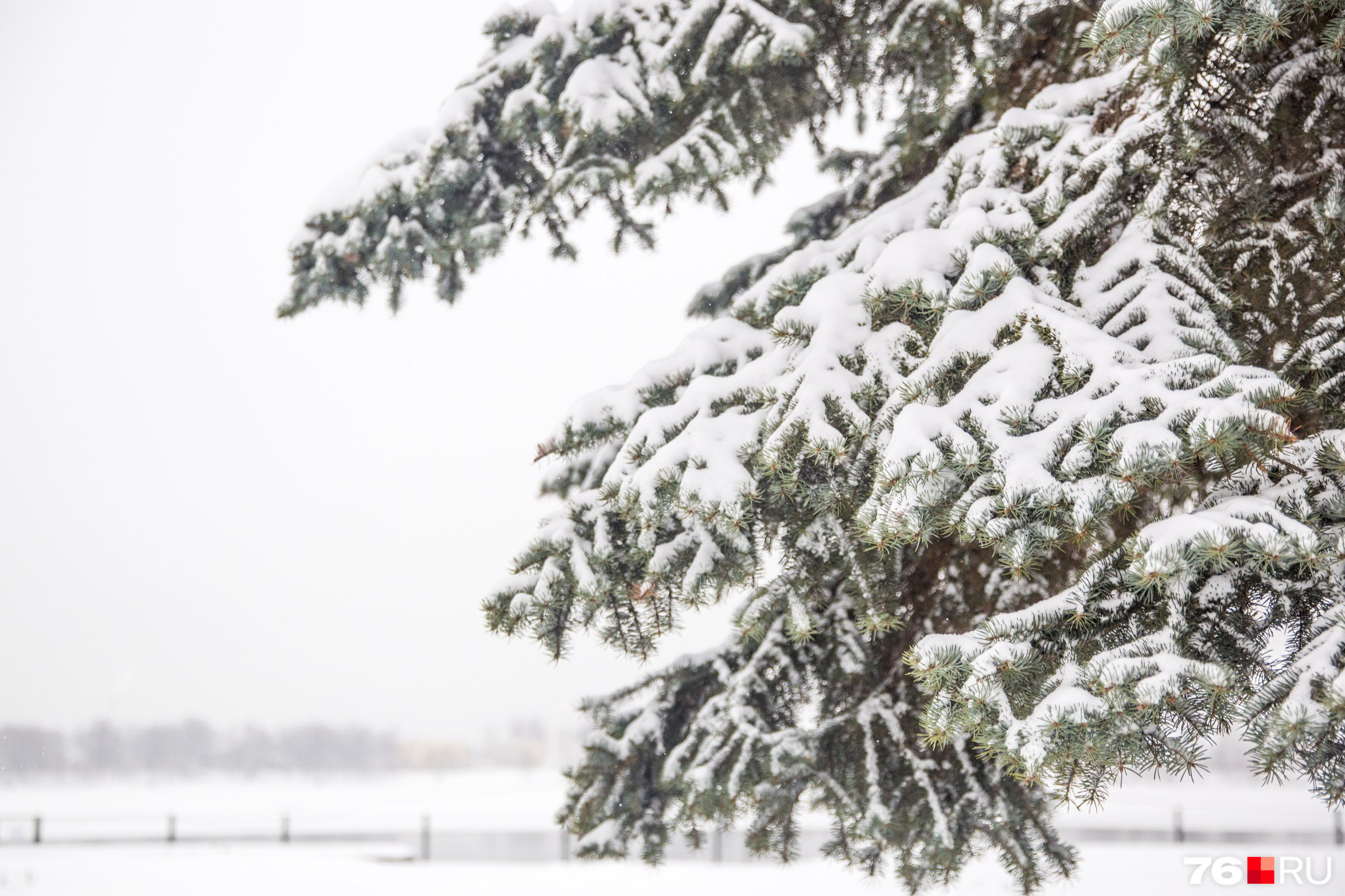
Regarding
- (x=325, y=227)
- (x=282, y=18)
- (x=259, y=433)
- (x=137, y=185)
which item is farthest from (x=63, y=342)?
(x=325, y=227)

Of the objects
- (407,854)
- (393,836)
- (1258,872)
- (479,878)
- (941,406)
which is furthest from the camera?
(393,836)

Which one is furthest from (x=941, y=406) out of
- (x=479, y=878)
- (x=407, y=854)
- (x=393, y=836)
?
(x=393, y=836)

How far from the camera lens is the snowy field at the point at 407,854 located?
7512mm

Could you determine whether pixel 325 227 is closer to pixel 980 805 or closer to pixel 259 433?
pixel 980 805

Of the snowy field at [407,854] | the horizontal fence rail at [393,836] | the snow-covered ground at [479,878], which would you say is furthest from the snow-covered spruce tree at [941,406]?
the horizontal fence rail at [393,836]

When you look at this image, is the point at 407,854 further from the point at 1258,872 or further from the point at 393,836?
the point at 1258,872

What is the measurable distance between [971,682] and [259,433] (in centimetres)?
10085

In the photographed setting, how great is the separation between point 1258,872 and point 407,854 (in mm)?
11974

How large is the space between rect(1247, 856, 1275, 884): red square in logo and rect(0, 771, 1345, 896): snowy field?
0.16 metres

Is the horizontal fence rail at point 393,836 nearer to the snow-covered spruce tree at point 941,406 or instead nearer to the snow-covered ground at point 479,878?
the snow-covered ground at point 479,878

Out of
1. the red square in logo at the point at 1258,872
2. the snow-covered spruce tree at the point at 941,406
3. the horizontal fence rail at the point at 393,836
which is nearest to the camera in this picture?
the snow-covered spruce tree at the point at 941,406

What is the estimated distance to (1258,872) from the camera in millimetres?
3559

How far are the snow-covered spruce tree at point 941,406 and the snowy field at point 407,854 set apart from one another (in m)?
0.36

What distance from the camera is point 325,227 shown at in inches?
142
